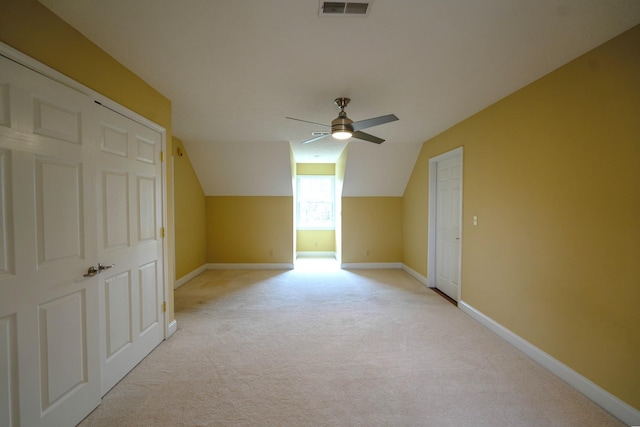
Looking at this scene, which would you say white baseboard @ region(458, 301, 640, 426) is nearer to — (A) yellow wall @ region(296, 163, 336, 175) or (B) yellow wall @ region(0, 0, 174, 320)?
(B) yellow wall @ region(0, 0, 174, 320)

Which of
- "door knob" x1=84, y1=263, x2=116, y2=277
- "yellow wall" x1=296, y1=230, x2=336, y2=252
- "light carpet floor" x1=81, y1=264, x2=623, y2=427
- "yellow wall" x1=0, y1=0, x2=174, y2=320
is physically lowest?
"light carpet floor" x1=81, y1=264, x2=623, y2=427

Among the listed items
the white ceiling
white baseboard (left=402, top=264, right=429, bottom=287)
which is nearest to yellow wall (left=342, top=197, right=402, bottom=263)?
white baseboard (left=402, top=264, right=429, bottom=287)

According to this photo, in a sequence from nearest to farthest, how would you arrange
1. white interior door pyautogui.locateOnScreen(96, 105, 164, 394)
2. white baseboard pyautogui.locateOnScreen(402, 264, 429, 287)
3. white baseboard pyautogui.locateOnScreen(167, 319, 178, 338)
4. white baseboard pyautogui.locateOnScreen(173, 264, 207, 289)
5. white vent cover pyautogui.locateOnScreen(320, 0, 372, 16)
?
white vent cover pyautogui.locateOnScreen(320, 0, 372, 16) < white interior door pyautogui.locateOnScreen(96, 105, 164, 394) < white baseboard pyautogui.locateOnScreen(167, 319, 178, 338) < white baseboard pyautogui.locateOnScreen(173, 264, 207, 289) < white baseboard pyautogui.locateOnScreen(402, 264, 429, 287)

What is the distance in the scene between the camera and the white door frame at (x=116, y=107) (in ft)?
4.45

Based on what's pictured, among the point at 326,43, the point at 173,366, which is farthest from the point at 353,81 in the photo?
the point at 173,366

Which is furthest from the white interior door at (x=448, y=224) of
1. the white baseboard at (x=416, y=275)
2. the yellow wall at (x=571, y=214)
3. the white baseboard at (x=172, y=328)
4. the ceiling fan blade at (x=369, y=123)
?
the white baseboard at (x=172, y=328)

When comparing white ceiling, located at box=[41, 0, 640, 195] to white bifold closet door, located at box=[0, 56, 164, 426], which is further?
white ceiling, located at box=[41, 0, 640, 195]

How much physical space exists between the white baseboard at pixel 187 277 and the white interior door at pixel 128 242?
194 cm

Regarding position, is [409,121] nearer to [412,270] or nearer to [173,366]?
[412,270]

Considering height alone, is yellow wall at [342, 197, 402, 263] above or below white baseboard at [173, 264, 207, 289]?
above

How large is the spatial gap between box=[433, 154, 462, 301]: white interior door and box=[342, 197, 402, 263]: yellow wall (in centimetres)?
144

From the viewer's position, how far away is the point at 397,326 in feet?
10.0

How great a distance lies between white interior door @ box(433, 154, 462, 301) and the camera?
3.82m

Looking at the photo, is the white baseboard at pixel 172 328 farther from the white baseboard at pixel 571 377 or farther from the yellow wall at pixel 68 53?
the white baseboard at pixel 571 377
